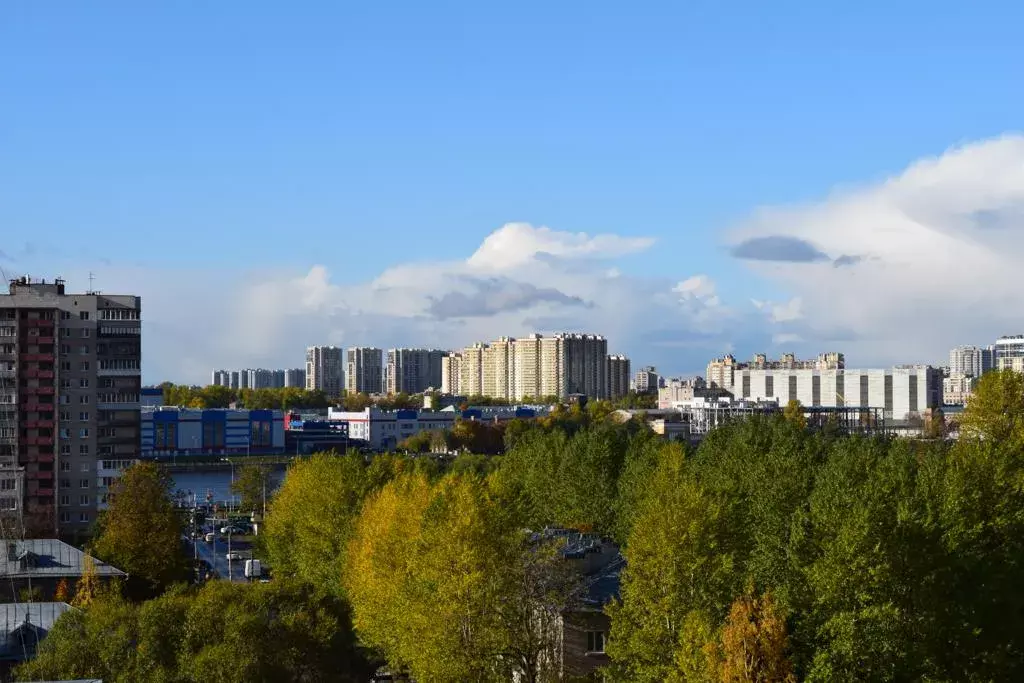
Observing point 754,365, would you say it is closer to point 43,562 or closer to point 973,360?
point 973,360

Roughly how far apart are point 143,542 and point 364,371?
434 ft

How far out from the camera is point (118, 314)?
104 feet

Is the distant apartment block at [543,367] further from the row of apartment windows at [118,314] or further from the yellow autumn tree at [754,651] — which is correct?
the yellow autumn tree at [754,651]

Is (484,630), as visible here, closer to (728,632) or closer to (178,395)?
(728,632)

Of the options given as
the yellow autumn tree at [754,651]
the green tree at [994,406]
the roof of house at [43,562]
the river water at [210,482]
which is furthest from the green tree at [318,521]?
the river water at [210,482]

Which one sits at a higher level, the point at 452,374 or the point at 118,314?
the point at 452,374

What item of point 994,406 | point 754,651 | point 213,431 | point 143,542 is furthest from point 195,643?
point 213,431

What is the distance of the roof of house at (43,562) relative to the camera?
21.8m

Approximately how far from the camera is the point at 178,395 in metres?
112

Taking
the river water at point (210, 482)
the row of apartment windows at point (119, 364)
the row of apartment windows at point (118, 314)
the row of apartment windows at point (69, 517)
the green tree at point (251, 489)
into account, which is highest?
the row of apartment windows at point (118, 314)

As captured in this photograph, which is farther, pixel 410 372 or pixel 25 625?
pixel 410 372

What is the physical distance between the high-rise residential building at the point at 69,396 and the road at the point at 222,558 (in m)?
2.81

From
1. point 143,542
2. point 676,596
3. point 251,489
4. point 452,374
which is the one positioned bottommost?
point 251,489

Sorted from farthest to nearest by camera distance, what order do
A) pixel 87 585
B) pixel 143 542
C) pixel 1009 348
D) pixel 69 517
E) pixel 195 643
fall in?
1. pixel 1009 348
2. pixel 69 517
3. pixel 143 542
4. pixel 87 585
5. pixel 195 643
